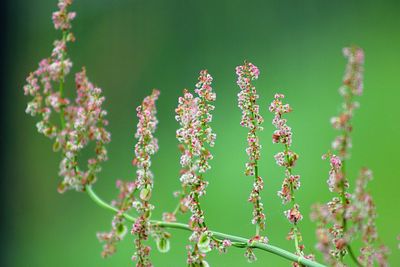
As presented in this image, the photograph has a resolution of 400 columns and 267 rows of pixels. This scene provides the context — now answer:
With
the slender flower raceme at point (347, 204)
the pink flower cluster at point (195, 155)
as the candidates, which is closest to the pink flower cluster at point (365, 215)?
the slender flower raceme at point (347, 204)

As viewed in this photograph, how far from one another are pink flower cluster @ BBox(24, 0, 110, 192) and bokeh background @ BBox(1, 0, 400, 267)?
0.97 metres

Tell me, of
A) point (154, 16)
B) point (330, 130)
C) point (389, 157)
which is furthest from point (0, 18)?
point (389, 157)

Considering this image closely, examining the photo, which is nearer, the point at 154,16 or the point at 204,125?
the point at 204,125

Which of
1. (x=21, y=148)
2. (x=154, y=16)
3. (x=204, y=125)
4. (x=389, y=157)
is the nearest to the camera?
(x=204, y=125)

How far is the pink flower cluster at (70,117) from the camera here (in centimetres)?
45

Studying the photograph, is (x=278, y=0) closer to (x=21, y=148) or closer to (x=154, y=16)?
(x=154, y=16)

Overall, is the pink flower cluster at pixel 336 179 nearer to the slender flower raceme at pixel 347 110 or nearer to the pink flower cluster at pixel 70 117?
the slender flower raceme at pixel 347 110

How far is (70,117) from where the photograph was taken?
477mm

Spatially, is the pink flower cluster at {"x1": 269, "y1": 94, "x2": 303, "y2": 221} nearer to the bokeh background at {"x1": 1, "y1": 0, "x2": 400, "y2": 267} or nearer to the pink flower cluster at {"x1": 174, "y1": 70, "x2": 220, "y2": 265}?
the pink flower cluster at {"x1": 174, "y1": 70, "x2": 220, "y2": 265}

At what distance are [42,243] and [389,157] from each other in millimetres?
1181

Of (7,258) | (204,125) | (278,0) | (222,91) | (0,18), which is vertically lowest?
(204,125)

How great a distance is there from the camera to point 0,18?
2090 millimetres

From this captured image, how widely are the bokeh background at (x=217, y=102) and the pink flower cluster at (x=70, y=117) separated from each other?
3.17 ft

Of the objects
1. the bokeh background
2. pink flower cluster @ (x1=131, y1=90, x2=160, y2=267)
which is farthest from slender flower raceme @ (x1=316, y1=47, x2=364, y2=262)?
the bokeh background
